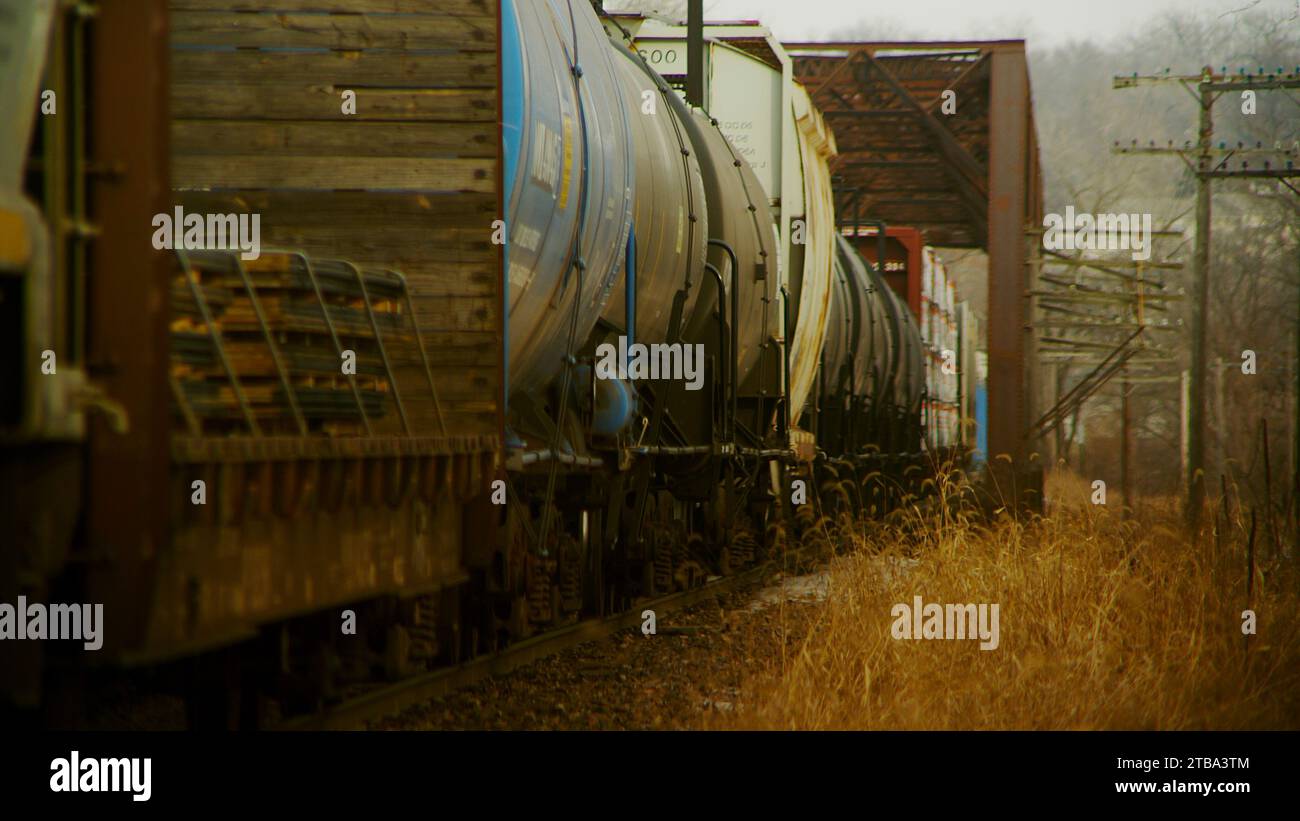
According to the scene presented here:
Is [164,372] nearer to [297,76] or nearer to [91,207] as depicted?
[91,207]

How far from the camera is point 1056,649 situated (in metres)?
7.52

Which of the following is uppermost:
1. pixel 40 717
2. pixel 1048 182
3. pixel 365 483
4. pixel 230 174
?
pixel 1048 182

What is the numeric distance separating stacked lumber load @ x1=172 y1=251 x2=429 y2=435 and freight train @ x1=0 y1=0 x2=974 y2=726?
1 cm

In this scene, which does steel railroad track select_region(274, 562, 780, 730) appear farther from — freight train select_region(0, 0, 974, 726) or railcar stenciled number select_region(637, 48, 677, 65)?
railcar stenciled number select_region(637, 48, 677, 65)

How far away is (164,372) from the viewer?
136 inches

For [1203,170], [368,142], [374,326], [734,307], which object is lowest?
[374,326]

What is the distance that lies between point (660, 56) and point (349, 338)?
9837 mm

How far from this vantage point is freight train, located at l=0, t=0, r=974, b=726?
340 centimetres

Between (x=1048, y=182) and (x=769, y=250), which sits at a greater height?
(x=1048, y=182)

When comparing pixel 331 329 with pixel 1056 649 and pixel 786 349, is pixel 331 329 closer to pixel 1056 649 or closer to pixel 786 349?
pixel 1056 649

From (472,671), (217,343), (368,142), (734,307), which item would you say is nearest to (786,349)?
(734,307)

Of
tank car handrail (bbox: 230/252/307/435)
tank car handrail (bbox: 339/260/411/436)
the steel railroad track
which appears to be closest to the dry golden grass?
the steel railroad track

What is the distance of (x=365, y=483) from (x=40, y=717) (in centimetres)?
122

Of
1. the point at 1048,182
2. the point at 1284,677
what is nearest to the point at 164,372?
the point at 1284,677
